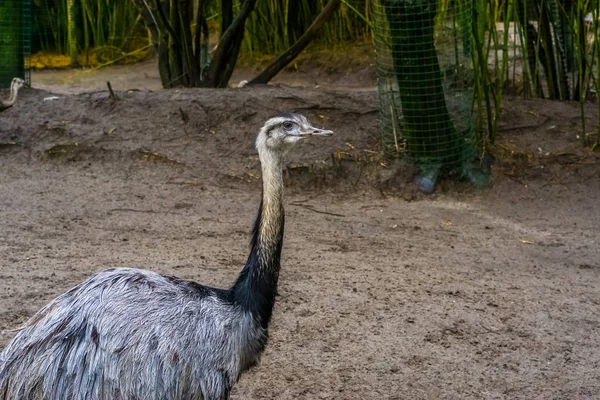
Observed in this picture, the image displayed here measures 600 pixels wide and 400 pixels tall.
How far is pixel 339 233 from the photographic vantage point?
21.4ft

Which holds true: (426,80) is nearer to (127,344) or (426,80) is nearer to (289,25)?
(127,344)

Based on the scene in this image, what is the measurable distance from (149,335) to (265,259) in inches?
24.5

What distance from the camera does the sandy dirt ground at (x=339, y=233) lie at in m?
4.72

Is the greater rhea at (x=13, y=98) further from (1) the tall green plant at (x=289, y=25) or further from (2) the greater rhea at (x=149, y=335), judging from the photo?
(2) the greater rhea at (x=149, y=335)

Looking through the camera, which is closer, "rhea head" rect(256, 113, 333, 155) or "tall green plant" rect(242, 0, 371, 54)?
"rhea head" rect(256, 113, 333, 155)

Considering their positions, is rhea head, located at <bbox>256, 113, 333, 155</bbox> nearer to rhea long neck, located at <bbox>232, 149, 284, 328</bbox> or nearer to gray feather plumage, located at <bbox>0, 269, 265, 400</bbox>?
rhea long neck, located at <bbox>232, 149, 284, 328</bbox>

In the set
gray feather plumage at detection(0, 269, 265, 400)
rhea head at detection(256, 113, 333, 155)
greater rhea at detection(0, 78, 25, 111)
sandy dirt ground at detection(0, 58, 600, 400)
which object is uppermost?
rhea head at detection(256, 113, 333, 155)

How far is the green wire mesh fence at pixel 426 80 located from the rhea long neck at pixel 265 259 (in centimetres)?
363

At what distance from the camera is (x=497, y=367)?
469 cm

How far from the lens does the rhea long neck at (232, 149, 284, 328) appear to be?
3.86 metres

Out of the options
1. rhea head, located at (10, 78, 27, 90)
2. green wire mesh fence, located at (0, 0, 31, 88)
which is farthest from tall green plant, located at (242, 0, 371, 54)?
rhea head, located at (10, 78, 27, 90)

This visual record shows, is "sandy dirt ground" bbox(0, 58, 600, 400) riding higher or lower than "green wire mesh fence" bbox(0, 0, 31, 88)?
lower

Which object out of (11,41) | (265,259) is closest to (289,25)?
(11,41)

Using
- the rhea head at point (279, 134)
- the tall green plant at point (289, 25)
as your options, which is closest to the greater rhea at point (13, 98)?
the tall green plant at point (289, 25)
